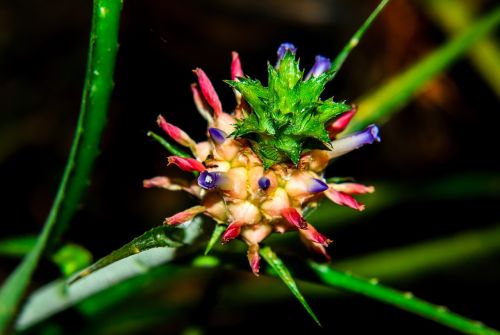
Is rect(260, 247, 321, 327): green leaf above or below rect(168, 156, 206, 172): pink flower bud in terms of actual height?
below

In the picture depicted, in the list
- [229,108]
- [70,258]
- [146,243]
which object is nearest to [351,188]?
[146,243]

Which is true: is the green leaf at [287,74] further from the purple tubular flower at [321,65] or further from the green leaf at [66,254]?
the green leaf at [66,254]

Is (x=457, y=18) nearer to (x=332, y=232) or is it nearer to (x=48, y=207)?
(x=332, y=232)

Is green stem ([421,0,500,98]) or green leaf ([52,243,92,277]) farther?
green stem ([421,0,500,98])

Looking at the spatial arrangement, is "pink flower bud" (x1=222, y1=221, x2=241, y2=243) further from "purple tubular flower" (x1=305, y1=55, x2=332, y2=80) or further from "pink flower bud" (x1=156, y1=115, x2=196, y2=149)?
"purple tubular flower" (x1=305, y1=55, x2=332, y2=80)

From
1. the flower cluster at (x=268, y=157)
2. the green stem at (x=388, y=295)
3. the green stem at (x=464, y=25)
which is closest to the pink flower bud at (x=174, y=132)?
the flower cluster at (x=268, y=157)

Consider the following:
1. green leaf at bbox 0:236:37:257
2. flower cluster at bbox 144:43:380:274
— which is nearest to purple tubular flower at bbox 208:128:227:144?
flower cluster at bbox 144:43:380:274

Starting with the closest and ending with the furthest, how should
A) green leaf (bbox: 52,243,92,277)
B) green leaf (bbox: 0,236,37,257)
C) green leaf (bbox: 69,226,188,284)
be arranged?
green leaf (bbox: 69,226,188,284), green leaf (bbox: 52,243,92,277), green leaf (bbox: 0,236,37,257)
